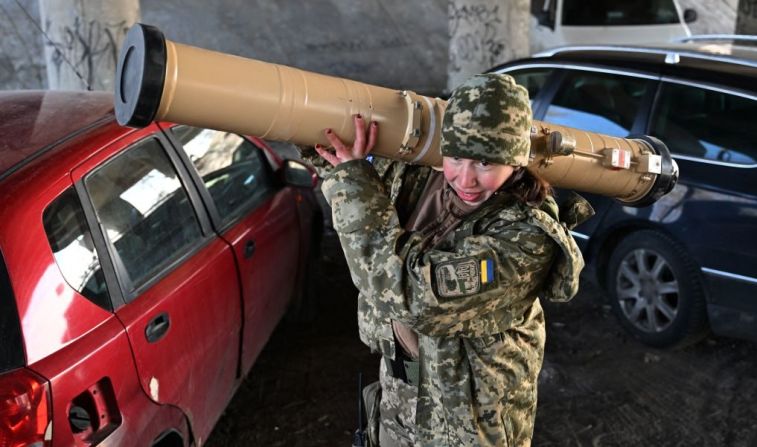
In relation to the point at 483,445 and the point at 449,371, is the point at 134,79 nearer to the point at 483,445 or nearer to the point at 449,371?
the point at 449,371

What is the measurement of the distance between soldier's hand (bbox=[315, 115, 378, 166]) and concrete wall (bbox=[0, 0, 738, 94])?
31.2 ft

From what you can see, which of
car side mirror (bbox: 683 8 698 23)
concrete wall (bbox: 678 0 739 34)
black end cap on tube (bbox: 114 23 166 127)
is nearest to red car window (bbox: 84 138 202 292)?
black end cap on tube (bbox: 114 23 166 127)

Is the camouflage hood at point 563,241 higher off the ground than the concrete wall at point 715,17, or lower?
higher

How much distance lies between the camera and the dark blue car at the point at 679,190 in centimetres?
389

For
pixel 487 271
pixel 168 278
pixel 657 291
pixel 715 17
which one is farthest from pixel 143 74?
pixel 715 17

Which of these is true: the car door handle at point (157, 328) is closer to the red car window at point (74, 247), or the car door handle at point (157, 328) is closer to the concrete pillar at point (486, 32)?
the red car window at point (74, 247)

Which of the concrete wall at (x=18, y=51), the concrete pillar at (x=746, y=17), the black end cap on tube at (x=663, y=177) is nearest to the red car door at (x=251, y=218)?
the black end cap on tube at (x=663, y=177)

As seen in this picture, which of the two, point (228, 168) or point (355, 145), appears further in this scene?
point (228, 168)

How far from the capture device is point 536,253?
191cm

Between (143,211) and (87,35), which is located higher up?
(87,35)

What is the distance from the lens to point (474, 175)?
1.85m

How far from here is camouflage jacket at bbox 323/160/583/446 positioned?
72.6 inches

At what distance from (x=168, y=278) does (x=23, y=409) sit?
31.3 inches

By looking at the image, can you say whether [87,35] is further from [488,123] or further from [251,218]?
[488,123]
